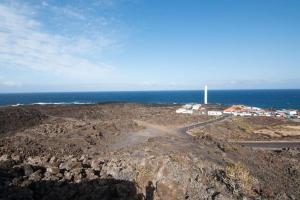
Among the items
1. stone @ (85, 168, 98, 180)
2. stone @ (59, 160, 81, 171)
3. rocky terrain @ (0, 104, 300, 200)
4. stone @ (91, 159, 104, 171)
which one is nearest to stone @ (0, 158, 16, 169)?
rocky terrain @ (0, 104, 300, 200)

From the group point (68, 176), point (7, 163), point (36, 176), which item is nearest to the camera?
point (36, 176)

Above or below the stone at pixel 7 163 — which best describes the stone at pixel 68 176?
below

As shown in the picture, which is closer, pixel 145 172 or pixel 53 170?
pixel 53 170

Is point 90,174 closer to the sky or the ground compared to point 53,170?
closer to the ground

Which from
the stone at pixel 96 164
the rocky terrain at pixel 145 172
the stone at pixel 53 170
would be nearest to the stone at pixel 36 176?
the rocky terrain at pixel 145 172

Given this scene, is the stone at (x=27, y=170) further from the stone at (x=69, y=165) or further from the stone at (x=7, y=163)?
the stone at (x=69, y=165)

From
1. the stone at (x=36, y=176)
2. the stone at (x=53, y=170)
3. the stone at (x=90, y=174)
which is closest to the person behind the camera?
the stone at (x=36, y=176)

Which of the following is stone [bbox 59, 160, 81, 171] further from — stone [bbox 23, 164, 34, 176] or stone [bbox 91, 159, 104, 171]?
stone [bbox 23, 164, 34, 176]

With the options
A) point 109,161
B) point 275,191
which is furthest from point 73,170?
point 275,191

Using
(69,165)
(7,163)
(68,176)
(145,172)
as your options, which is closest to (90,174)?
(68,176)

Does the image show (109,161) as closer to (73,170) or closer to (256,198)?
(73,170)

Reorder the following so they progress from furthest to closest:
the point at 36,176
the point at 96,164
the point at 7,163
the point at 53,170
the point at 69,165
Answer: the point at 96,164 < the point at 69,165 < the point at 7,163 < the point at 53,170 < the point at 36,176

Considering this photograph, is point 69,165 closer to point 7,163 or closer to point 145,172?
point 7,163
